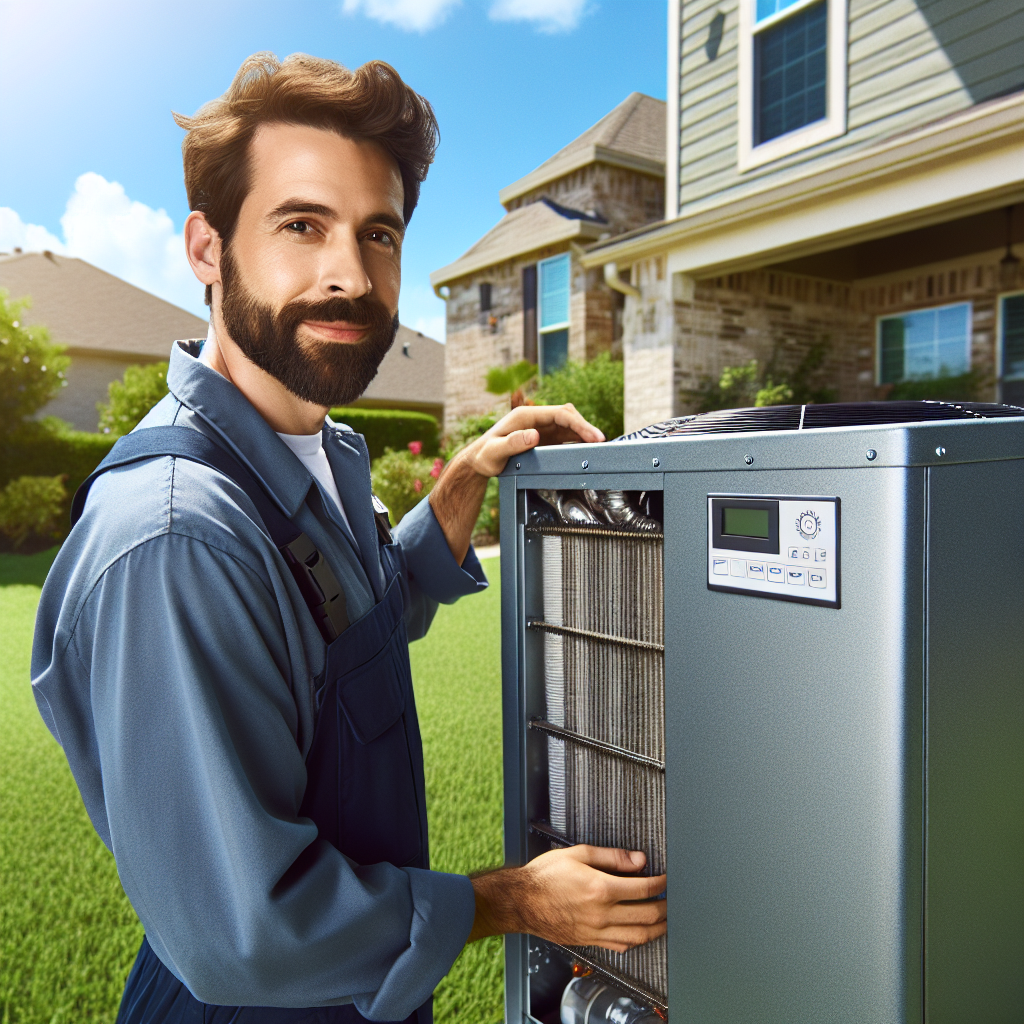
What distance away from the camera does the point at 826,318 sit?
8.64 meters

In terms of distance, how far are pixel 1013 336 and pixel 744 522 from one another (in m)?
7.99

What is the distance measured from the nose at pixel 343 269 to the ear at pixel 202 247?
18 centimetres

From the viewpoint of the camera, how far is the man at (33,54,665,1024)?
2.85ft

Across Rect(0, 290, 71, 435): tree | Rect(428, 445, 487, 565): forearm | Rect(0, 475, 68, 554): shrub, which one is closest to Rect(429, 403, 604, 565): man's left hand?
Rect(428, 445, 487, 565): forearm

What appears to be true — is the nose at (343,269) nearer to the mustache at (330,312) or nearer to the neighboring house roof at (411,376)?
the mustache at (330,312)

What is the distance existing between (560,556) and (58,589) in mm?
682

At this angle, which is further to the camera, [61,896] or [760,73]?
[760,73]

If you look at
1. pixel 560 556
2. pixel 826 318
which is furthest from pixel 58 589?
pixel 826 318

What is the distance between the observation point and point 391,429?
16109mm

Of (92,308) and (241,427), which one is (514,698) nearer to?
(241,427)

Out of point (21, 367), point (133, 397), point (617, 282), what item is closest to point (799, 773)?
A: point (617, 282)

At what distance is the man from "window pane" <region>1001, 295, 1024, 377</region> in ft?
24.9

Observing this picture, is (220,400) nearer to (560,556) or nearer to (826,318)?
(560,556)

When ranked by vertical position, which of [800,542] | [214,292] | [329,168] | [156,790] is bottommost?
[156,790]
